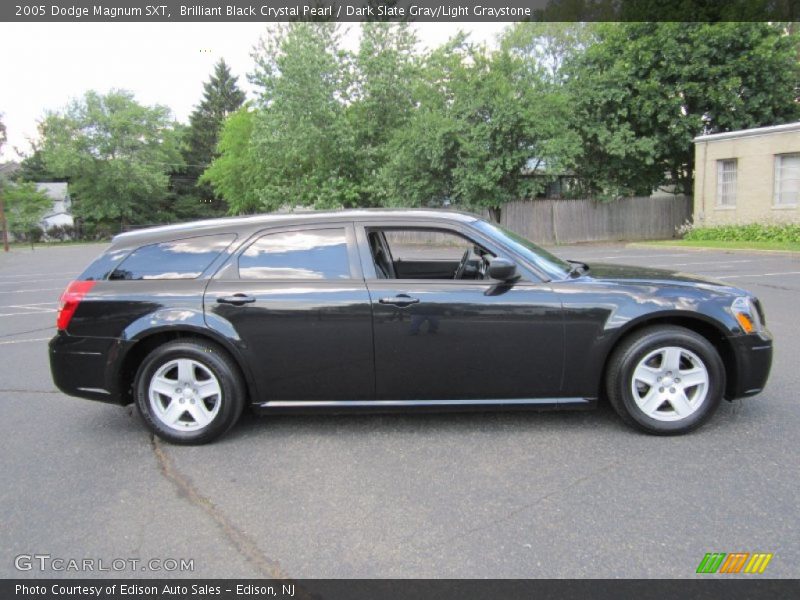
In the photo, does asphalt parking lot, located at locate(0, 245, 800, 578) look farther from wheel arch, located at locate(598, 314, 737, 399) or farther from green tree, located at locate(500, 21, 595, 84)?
green tree, located at locate(500, 21, 595, 84)

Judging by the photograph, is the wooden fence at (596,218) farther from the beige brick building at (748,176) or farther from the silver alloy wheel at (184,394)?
the silver alloy wheel at (184,394)

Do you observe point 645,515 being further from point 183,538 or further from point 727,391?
point 183,538

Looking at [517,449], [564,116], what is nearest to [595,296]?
[517,449]

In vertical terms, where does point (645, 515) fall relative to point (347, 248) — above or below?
below

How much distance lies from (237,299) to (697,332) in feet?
10.3

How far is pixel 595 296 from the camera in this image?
154 inches

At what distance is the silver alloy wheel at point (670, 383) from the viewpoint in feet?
12.8

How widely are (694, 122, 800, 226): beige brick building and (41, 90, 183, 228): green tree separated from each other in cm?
4815

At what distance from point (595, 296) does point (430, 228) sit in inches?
47.8

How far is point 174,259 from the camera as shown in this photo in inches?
167

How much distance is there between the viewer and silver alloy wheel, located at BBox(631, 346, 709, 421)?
389 cm

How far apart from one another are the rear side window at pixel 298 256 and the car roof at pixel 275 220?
107mm

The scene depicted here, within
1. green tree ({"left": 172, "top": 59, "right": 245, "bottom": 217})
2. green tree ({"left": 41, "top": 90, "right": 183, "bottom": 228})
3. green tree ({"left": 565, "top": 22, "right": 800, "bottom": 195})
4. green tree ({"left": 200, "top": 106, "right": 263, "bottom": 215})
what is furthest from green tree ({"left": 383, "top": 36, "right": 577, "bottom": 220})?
green tree ({"left": 172, "top": 59, "right": 245, "bottom": 217})

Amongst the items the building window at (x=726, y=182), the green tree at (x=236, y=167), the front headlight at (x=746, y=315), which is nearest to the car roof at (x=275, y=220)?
the front headlight at (x=746, y=315)
